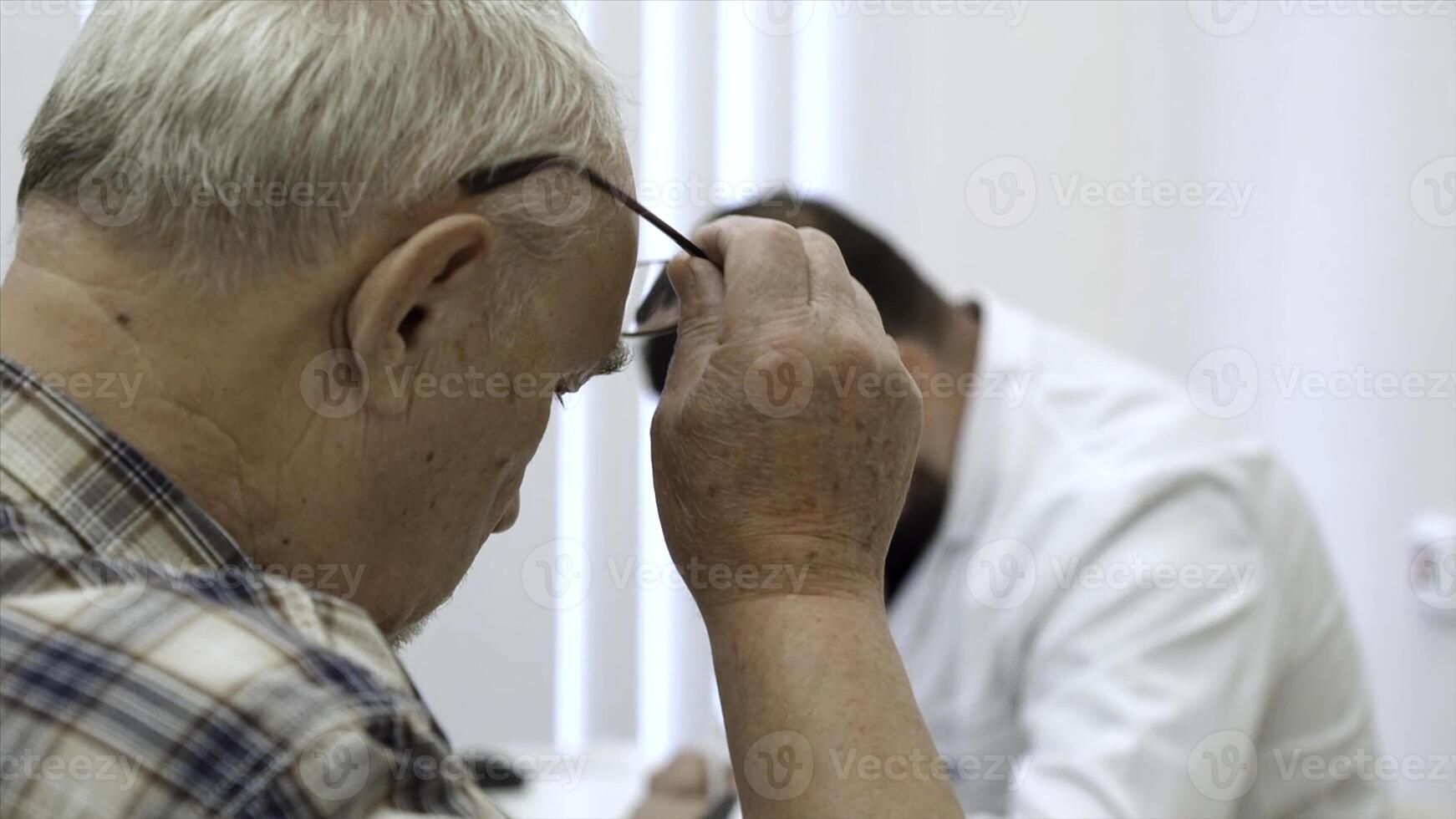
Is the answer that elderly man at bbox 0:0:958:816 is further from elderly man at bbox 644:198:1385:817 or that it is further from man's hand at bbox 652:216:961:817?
elderly man at bbox 644:198:1385:817

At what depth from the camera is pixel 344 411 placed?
0.71 meters

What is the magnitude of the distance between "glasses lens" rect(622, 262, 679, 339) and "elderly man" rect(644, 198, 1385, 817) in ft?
2.42

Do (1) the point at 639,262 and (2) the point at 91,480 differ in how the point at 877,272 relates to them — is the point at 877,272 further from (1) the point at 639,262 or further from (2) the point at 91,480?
(2) the point at 91,480

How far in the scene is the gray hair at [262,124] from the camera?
0.67 m

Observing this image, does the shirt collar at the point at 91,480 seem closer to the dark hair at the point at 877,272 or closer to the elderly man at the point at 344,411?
the elderly man at the point at 344,411

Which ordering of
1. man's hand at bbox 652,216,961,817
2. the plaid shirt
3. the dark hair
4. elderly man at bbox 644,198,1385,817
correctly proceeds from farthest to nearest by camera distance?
the dark hair < elderly man at bbox 644,198,1385,817 < man's hand at bbox 652,216,961,817 < the plaid shirt

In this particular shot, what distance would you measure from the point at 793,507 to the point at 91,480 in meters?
0.36

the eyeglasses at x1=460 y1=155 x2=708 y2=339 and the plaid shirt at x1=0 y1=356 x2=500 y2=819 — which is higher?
the eyeglasses at x1=460 y1=155 x2=708 y2=339

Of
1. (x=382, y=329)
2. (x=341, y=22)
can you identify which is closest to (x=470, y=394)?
(x=382, y=329)

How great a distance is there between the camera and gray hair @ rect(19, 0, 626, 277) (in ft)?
2.19

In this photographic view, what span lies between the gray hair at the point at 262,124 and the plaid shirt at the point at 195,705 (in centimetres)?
19

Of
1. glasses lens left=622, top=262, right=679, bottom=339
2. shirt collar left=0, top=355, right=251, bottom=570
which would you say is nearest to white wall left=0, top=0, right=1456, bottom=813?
glasses lens left=622, top=262, right=679, bottom=339

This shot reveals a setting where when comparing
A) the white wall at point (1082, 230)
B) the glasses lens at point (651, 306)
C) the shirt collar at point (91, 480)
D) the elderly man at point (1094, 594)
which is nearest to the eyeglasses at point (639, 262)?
the glasses lens at point (651, 306)

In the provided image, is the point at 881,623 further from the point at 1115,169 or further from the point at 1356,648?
the point at 1115,169
